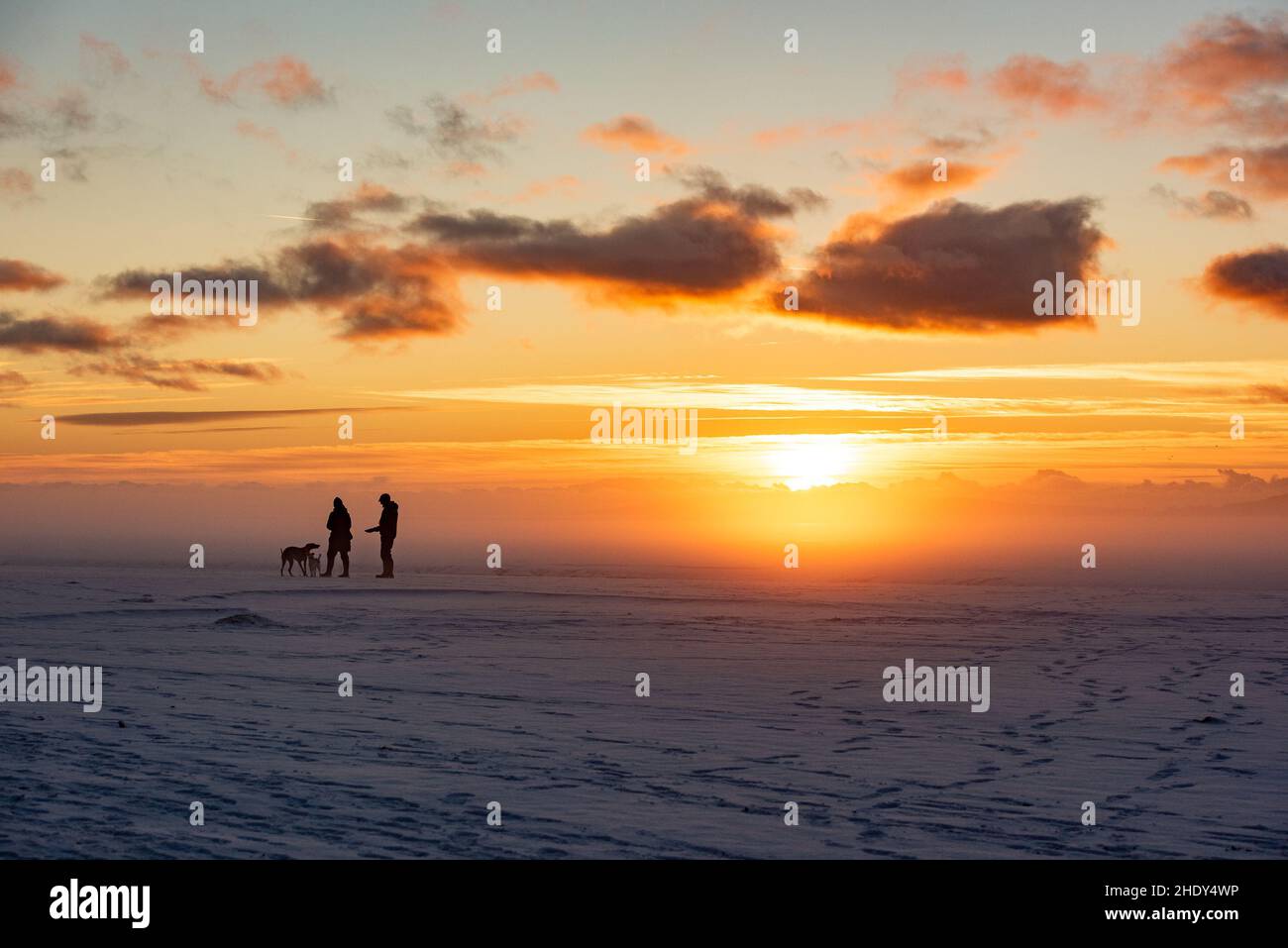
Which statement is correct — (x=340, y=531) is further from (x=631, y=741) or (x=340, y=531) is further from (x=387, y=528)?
(x=631, y=741)

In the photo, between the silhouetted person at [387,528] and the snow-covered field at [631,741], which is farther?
the silhouetted person at [387,528]

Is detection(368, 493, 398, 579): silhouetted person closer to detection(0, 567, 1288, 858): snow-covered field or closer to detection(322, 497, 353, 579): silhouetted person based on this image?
detection(322, 497, 353, 579): silhouetted person

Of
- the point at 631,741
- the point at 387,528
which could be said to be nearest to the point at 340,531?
the point at 387,528

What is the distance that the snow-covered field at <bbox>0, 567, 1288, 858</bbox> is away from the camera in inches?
324

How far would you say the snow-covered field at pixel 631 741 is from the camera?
8227 mm

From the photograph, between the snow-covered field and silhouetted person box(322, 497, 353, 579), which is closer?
the snow-covered field

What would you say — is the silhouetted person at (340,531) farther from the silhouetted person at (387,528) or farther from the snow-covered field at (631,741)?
the snow-covered field at (631,741)

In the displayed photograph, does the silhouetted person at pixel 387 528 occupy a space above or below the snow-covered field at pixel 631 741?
above

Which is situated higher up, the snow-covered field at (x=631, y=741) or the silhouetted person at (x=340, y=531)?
the silhouetted person at (x=340, y=531)

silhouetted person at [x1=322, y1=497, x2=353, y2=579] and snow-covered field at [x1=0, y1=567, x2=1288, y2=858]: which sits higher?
silhouetted person at [x1=322, y1=497, x2=353, y2=579]

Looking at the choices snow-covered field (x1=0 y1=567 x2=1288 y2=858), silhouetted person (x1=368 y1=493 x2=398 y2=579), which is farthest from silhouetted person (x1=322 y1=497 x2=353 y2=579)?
snow-covered field (x1=0 y1=567 x2=1288 y2=858)

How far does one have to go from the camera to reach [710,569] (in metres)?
47.7

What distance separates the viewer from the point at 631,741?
11.6m

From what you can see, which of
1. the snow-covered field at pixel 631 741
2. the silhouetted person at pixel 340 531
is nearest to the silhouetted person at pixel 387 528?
the silhouetted person at pixel 340 531
